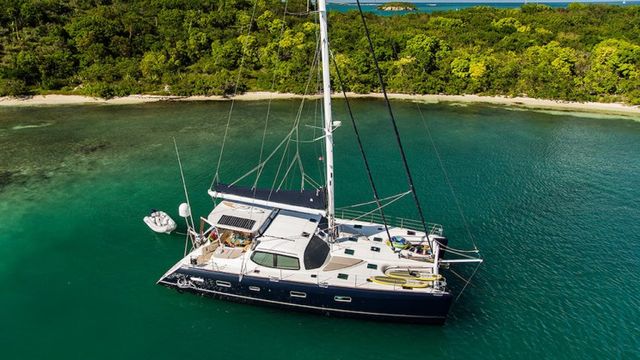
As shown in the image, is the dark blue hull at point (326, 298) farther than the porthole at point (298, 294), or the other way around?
the porthole at point (298, 294)

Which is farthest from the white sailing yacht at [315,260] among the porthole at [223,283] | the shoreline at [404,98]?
the shoreline at [404,98]

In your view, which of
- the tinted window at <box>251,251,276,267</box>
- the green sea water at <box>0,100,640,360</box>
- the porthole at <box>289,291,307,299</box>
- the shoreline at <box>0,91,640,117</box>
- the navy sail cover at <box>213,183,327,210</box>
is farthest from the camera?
the shoreline at <box>0,91,640,117</box>

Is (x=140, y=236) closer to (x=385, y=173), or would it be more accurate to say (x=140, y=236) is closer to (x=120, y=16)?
(x=385, y=173)

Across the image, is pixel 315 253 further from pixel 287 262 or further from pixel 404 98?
pixel 404 98

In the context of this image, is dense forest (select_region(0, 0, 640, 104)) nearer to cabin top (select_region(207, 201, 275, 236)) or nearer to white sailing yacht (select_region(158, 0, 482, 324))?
cabin top (select_region(207, 201, 275, 236))

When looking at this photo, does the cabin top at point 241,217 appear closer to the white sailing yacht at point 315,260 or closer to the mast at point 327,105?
the white sailing yacht at point 315,260

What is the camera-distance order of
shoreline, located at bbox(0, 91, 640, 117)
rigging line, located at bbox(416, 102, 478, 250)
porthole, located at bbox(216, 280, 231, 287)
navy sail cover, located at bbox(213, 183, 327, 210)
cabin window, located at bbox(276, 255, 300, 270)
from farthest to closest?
shoreline, located at bbox(0, 91, 640, 117) → rigging line, located at bbox(416, 102, 478, 250) → navy sail cover, located at bbox(213, 183, 327, 210) → porthole, located at bbox(216, 280, 231, 287) → cabin window, located at bbox(276, 255, 300, 270)

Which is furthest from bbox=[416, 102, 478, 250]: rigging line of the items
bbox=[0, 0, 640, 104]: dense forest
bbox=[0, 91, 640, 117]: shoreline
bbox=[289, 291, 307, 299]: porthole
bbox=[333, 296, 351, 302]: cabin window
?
bbox=[0, 0, 640, 104]: dense forest
